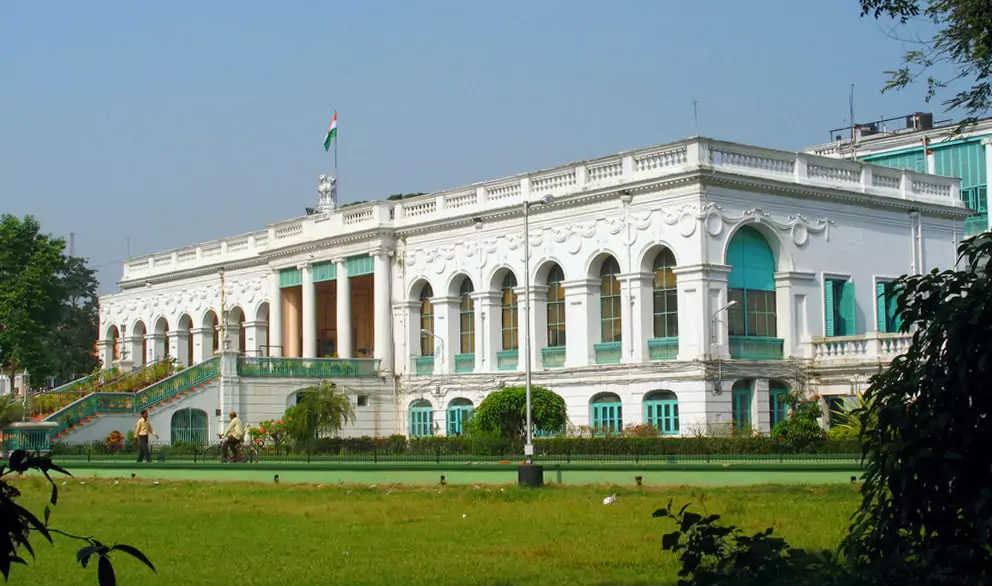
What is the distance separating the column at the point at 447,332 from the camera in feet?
165

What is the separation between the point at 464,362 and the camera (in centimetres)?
5012

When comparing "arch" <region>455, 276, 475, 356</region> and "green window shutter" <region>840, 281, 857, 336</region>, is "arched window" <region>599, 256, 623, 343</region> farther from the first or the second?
"green window shutter" <region>840, 281, 857, 336</region>

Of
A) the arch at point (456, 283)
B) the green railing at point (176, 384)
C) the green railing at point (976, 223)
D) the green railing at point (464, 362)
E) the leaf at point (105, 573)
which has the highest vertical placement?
the green railing at point (976, 223)

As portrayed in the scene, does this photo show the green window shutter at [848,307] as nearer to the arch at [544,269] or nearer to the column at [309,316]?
the arch at [544,269]

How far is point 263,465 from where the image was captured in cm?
3086

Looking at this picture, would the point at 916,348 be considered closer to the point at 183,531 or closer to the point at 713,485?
the point at 183,531

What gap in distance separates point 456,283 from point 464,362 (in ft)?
9.81

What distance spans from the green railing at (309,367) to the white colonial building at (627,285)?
8 centimetres

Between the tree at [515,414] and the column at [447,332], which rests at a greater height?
the column at [447,332]

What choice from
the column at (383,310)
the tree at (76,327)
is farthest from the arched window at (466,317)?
the tree at (76,327)

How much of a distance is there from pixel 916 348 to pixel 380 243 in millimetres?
44364

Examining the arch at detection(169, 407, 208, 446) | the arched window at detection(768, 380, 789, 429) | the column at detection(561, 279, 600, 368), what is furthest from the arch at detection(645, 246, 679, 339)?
the arch at detection(169, 407, 208, 446)

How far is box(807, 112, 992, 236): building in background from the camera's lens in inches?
2088

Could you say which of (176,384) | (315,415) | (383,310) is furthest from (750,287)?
(176,384)
